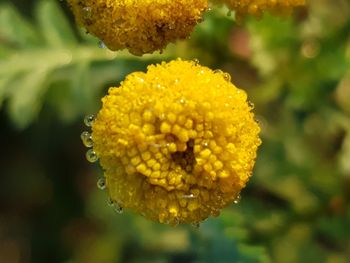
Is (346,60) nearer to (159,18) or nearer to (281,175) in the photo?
(281,175)

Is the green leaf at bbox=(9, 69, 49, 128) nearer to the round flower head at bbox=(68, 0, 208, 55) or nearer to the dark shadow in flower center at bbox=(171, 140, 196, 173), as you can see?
the round flower head at bbox=(68, 0, 208, 55)

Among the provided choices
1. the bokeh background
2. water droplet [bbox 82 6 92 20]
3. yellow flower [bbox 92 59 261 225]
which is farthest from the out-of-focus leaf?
yellow flower [bbox 92 59 261 225]

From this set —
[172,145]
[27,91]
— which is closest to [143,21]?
[172,145]

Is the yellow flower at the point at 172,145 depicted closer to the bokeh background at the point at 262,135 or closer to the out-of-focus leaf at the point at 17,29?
the bokeh background at the point at 262,135

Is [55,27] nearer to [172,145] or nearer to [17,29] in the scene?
[17,29]

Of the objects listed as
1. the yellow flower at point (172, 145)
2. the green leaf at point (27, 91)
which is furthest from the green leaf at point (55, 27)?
the yellow flower at point (172, 145)

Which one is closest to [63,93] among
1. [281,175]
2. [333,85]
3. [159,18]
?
[281,175]

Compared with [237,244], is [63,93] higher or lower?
lower
